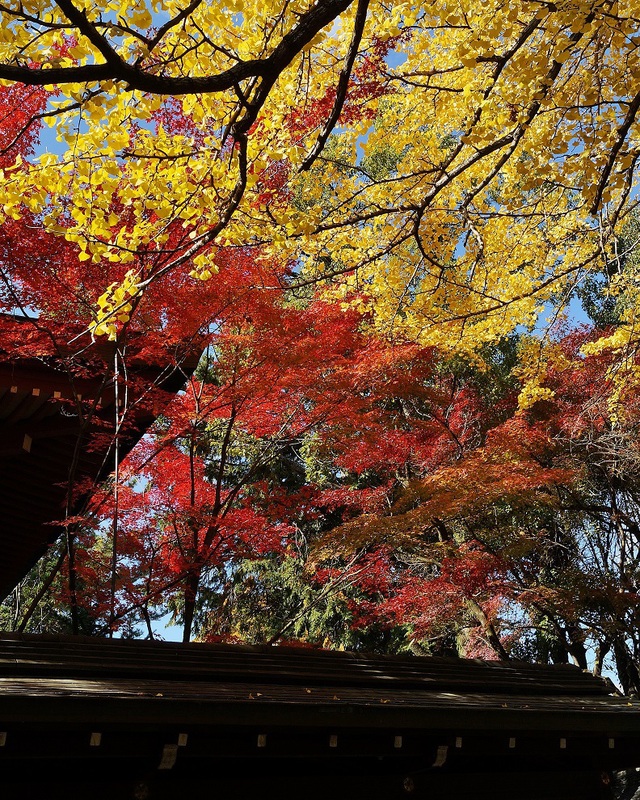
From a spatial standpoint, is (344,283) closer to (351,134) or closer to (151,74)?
(351,134)

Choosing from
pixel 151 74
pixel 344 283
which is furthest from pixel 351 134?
pixel 151 74

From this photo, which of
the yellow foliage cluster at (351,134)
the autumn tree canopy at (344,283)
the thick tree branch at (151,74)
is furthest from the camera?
the autumn tree canopy at (344,283)

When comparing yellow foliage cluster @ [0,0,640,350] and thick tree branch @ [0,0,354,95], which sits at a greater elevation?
yellow foliage cluster @ [0,0,640,350]

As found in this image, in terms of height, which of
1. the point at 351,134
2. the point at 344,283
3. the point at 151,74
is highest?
the point at 351,134

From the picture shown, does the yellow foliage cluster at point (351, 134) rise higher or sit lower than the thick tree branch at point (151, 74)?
higher

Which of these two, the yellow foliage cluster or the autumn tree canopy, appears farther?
the autumn tree canopy

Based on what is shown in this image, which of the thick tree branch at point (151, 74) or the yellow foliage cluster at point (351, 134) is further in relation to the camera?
the yellow foliage cluster at point (351, 134)

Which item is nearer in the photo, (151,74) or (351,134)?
(151,74)

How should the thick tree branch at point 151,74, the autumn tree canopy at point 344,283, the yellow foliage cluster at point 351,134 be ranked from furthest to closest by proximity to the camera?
the autumn tree canopy at point 344,283 → the yellow foliage cluster at point 351,134 → the thick tree branch at point 151,74

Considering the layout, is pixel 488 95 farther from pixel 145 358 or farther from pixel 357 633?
pixel 357 633

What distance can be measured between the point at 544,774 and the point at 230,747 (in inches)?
115

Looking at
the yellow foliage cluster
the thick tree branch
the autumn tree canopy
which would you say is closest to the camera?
the thick tree branch

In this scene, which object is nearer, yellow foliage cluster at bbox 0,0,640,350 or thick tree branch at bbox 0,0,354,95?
thick tree branch at bbox 0,0,354,95

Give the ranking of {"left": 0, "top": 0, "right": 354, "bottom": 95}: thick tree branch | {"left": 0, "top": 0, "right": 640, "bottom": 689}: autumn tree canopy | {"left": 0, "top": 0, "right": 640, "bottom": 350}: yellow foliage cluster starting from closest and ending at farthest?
{"left": 0, "top": 0, "right": 354, "bottom": 95}: thick tree branch → {"left": 0, "top": 0, "right": 640, "bottom": 350}: yellow foliage cluster → {"left": 0, "top": 0, "right": 640, "bottom": 689}: autumn tree canopy
